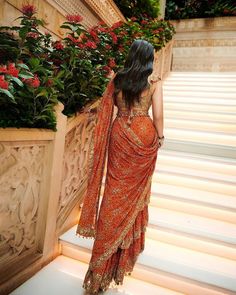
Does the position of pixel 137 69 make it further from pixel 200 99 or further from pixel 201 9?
pixel 201 9

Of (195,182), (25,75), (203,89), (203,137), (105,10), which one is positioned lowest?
(195,182)

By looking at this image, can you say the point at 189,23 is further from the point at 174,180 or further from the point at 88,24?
the point at 174,180

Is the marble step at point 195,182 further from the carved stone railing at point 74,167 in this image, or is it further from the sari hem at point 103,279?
the sari hem at point 103,279

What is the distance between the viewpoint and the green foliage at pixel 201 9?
8938 mm

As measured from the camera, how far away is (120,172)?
1965 mm

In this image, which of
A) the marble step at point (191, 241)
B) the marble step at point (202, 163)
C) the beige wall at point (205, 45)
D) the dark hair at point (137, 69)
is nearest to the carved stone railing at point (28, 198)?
the dark hair at point (137, 69)

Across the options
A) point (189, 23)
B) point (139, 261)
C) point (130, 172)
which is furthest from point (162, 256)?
point (189, 23)

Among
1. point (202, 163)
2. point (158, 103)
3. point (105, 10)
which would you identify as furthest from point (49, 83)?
point (105, 10)

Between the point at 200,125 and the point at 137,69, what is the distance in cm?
272

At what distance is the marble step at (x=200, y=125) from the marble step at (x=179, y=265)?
2294 mm

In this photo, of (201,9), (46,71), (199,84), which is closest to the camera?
(46,71)

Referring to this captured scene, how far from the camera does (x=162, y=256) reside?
89.5 inches

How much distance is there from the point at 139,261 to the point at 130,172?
765mm

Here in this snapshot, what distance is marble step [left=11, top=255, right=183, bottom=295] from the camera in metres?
2.01
